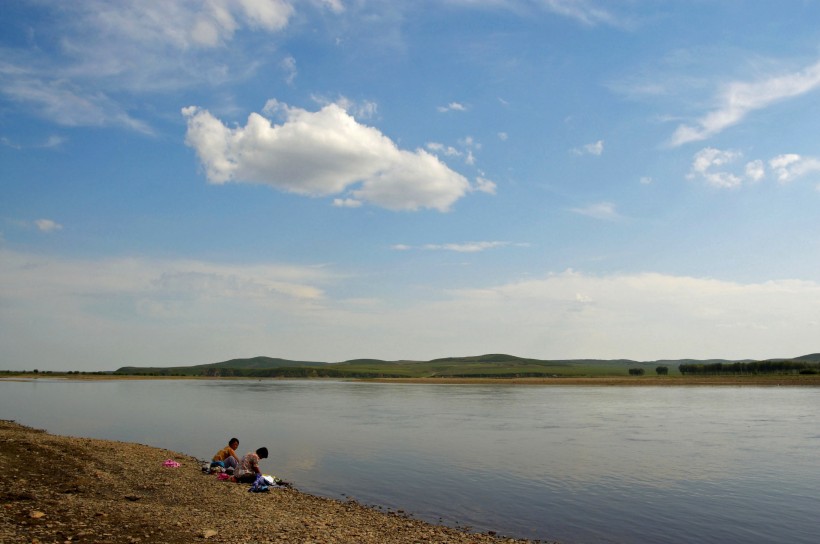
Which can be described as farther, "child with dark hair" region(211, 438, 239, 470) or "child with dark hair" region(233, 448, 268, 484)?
"child with dark hair" region(211, 438, 239, 470)

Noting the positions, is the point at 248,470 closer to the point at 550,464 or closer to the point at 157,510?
the point at 157,510

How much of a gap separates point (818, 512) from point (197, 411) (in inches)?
2322

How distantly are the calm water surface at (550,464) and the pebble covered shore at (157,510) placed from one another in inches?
107

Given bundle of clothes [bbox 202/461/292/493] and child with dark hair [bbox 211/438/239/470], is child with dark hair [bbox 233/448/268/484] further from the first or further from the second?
child with dark hair [bbox 211/438/239/470]

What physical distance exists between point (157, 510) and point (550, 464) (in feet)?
67.3

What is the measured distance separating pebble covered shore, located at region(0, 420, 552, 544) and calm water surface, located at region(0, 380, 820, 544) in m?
2.71

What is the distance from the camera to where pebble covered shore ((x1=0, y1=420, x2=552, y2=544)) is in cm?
1382

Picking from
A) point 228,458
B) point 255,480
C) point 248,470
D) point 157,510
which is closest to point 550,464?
point 255,480

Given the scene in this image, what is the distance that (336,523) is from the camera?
1723 cm

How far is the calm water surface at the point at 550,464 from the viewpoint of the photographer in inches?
774

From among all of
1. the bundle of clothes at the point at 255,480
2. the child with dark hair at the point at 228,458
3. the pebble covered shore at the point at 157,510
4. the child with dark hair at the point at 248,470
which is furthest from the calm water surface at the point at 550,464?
the child with dark hair at the point at 228,458

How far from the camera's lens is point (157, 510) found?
16641 millimetres

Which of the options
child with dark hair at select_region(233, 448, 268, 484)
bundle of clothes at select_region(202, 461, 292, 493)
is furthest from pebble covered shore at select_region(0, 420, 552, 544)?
child with dark hair at select_region(233, 448, 268, 484)

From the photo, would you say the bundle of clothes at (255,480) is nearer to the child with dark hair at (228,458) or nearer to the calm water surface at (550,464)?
the child with dark hair at (228,458)
